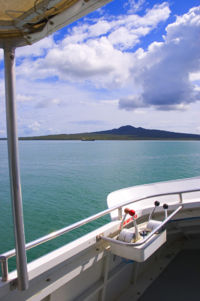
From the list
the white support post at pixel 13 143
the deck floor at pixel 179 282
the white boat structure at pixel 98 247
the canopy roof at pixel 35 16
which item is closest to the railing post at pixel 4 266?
the white boat structure at pixel 98 247

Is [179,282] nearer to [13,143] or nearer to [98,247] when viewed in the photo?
[98,247]

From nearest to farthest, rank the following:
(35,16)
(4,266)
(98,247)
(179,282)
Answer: (35,16)
(4,266)
(98,247)
(179,282)

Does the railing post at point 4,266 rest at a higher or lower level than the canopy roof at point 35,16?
lower

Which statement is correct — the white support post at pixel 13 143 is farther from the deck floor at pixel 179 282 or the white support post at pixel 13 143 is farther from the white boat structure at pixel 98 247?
the deck floor at pixel 179 282

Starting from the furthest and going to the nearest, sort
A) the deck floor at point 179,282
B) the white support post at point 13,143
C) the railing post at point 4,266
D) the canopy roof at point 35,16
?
the deck floor at point 179,282 → the railing post at point 4,266 → the white support post at point 13,143 → the canopy roof at point 35,16

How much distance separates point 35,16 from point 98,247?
2.02m

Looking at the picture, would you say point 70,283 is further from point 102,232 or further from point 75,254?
point 102,232

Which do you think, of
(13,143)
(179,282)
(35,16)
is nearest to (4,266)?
(13,143)

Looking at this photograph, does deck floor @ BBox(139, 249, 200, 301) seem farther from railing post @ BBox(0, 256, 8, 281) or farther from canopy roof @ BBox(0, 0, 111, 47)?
canopy roof @ BBox(0, 0, 111, 47)

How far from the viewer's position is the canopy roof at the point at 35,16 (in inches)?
39.8

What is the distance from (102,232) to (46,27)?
1.91 meters

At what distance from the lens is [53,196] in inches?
452

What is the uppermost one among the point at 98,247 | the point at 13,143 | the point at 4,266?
the point at 13,143

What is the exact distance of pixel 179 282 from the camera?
314cm
